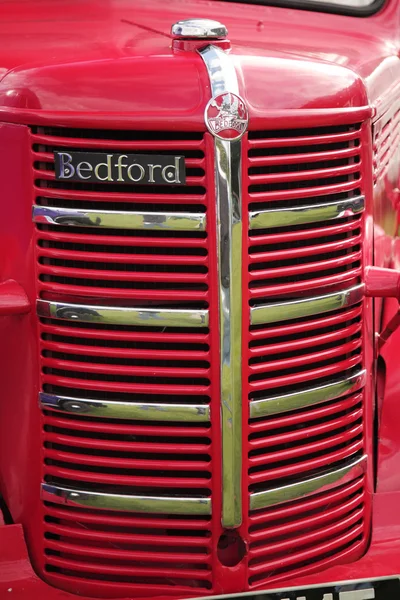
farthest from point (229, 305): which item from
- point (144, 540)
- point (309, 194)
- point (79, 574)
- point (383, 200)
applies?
point (383, 200)

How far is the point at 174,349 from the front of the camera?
2449 millimetres

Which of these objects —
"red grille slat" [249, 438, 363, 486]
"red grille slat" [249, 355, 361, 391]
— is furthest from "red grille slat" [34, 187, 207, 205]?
"red grille slat" [249, 438, 363, 486]

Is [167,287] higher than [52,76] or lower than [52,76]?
lower

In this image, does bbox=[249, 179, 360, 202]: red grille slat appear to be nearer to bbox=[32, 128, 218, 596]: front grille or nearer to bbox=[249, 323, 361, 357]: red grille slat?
bbox=[32, 128, 218, 596]: front grille

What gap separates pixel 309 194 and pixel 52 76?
66cm

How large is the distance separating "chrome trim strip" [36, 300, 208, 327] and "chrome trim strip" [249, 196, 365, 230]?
0.82ft

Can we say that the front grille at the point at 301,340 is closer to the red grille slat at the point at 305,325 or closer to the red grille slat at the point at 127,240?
the red grille slat at the point at 305,325

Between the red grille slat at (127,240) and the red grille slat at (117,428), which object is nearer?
the red grille slat at (127,240)

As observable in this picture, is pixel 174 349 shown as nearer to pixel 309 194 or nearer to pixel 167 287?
pixel 167 287

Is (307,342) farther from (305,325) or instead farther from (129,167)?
(129,167)

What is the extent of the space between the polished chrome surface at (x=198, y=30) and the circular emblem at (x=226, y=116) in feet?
0.74

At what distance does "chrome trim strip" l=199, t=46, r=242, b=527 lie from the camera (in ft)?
7.69

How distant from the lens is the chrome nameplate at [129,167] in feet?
7.63

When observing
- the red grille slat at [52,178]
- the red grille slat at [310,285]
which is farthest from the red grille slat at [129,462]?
the red grille slat at [52,178]
